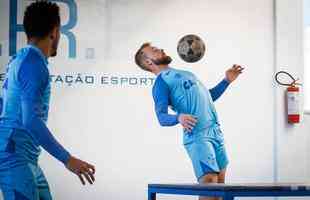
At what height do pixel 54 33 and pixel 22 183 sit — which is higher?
pixel 54 33

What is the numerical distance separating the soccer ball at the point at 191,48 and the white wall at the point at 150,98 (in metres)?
0.05

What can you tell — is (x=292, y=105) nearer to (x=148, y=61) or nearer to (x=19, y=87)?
(x=148, y=61)

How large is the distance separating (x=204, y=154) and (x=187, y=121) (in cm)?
29

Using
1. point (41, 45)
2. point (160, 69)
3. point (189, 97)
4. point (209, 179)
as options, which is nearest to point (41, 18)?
point (41, 45)

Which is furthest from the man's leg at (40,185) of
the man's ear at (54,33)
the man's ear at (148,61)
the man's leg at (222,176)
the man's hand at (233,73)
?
the man's hand at (233,73)

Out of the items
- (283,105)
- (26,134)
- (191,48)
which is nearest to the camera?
(26,134)

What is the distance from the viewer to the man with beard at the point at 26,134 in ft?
10.7

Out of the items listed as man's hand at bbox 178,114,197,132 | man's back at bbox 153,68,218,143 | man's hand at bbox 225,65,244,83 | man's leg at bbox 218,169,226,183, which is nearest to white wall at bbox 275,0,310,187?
man's hand at bbox 225,65,244,83

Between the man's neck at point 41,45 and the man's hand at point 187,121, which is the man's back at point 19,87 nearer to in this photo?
the man's neck at point 41,45

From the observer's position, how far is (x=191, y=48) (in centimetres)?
451

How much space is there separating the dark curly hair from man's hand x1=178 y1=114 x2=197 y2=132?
1.17 meters

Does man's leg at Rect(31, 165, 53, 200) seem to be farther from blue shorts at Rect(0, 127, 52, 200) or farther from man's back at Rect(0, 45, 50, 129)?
man's back at Rect(0, 45, 50, 129)

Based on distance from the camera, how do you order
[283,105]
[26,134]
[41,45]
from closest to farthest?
[26,134]
[41,45]
[283,105]

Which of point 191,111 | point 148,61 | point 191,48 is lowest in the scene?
point 191,111
